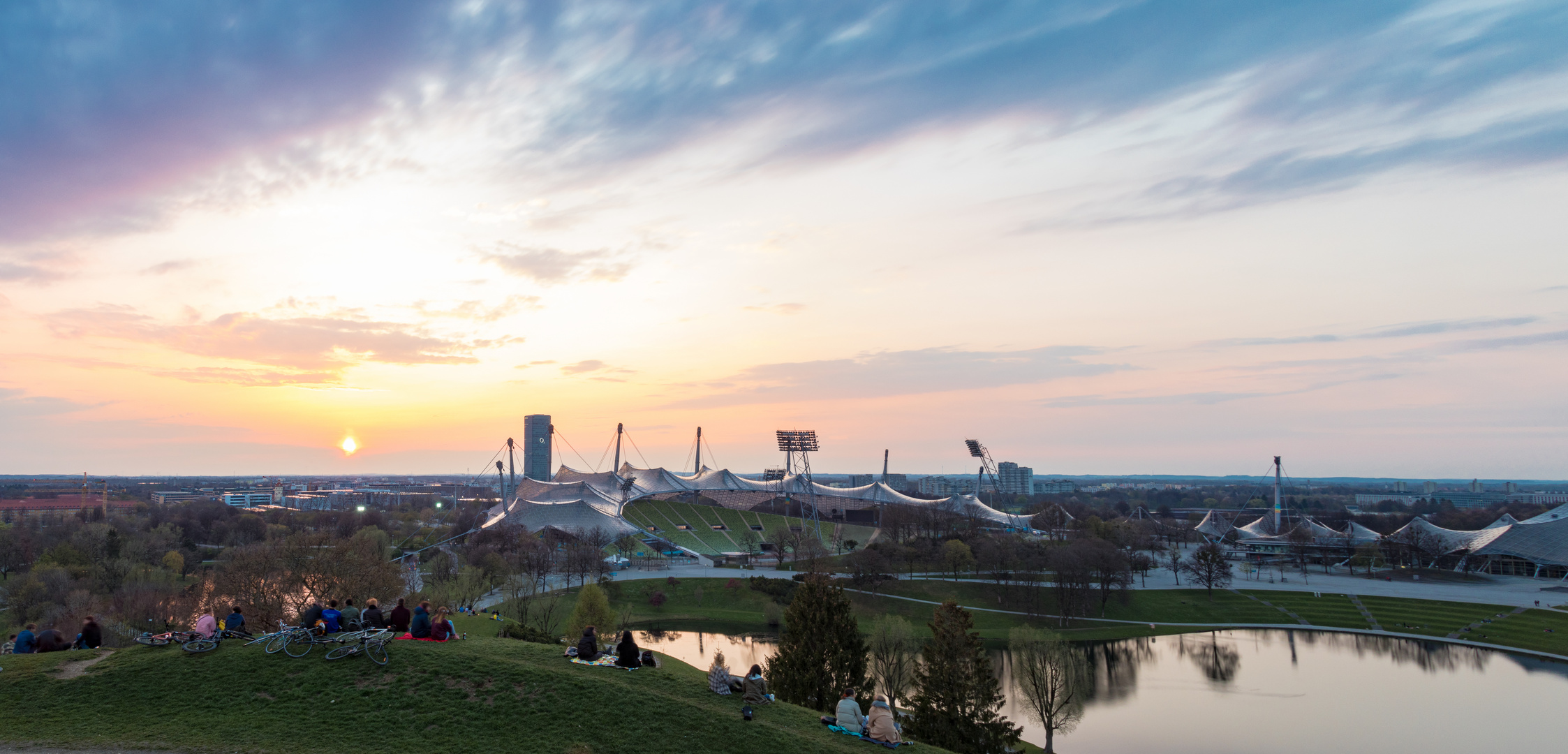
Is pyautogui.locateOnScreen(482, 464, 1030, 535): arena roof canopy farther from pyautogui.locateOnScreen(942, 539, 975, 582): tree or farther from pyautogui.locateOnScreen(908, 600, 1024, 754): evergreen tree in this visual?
pyautogui.locateOnScreen(908, 600, 1024, 754): evergreen tree

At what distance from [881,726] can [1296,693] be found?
3526cm

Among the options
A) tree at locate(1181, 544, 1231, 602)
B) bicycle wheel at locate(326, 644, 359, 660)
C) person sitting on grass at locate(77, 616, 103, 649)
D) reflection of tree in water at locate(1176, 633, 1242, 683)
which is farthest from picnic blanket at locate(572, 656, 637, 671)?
tree at locate(1181, 544, 1231, 602)

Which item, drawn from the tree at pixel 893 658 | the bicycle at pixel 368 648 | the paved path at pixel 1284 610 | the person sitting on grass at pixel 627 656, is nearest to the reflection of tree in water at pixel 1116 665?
the tree at pixel 893 658

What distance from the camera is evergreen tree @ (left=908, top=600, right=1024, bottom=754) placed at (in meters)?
23.4

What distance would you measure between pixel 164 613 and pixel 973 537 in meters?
64.9

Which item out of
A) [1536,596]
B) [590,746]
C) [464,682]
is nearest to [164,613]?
[464,682]

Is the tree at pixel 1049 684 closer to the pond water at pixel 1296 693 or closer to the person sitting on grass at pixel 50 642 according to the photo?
the pond water at pixel 1296 693

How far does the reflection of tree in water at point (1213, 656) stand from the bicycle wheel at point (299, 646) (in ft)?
140

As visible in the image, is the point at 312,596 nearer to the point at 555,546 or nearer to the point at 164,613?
the point at 164,613

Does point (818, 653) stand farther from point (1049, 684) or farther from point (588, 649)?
point (1049, 684)

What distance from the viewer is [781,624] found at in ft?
178

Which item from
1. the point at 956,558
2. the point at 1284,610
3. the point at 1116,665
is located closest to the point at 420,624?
the point at 1116,665

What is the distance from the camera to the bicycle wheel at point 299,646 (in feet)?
49.3

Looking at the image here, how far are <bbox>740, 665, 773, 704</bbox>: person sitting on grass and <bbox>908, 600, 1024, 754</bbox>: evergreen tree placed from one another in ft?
30.9
